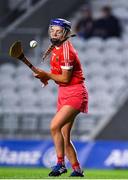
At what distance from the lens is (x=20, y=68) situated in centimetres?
2277

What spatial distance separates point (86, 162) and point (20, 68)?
4.24 metres

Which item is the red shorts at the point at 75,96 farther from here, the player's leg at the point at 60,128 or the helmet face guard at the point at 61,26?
the helmet face guard at the point at 61,26

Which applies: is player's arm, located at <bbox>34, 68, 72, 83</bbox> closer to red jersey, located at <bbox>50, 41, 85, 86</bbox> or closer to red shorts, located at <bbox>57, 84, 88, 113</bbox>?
red jersey, located at <bbox>50, 41, 85, 86</bbox>

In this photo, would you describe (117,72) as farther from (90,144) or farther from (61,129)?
(61,129)

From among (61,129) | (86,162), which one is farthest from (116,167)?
(61,129)

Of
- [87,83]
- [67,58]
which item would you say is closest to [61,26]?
[67,58]

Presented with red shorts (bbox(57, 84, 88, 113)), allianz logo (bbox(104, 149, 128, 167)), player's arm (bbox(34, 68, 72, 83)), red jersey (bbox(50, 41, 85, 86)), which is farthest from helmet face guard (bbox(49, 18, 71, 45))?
allianz logo (bbox(104, 149, 128, 167))

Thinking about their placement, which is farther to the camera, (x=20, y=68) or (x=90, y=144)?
(x=20, y=68)

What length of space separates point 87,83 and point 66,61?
1132 cm

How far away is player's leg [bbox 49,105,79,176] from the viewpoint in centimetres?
1109

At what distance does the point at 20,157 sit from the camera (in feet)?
64.5

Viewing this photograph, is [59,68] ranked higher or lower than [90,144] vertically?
higher

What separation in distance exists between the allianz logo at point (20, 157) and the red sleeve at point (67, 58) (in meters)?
8.76

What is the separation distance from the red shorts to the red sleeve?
338mm
